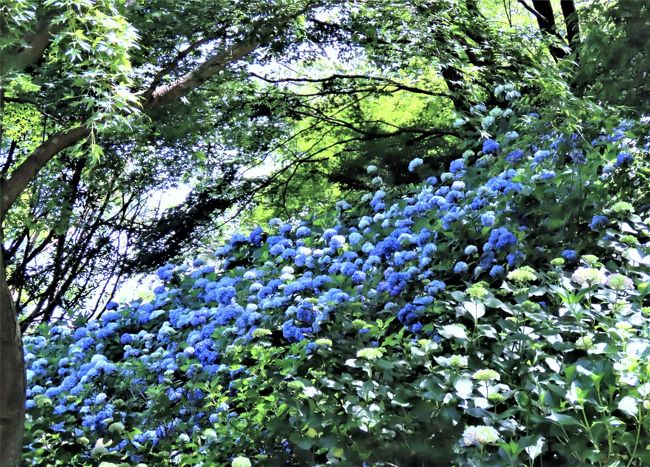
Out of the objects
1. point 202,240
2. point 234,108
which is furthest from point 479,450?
point 234,108

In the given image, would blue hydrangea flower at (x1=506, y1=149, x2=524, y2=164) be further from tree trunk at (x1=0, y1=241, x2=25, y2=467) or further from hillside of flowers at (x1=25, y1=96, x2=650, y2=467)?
tree trunk at (x1=0, y1=241, x2=25, y2=467)

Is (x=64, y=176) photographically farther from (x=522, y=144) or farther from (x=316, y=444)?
(x=316, y=444)

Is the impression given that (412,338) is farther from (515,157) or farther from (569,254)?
(515,157)

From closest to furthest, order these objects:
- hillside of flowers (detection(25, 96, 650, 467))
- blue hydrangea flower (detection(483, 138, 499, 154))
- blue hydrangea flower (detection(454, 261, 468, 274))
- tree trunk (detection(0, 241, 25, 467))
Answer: hillside of flowers (detection(25, 96, 650, 467))
tree trunk (detection(0, 241, 25, 467))
blue hydrangea flower (detection(454, 261, 468, 274))
blue hydrangea flower (detection(483, 138, 499, 154))

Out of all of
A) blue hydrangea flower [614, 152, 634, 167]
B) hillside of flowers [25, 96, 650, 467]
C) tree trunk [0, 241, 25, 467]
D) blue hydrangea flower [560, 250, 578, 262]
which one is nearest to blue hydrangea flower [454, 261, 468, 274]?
hillside of flowers [25, 96, 650, 467]

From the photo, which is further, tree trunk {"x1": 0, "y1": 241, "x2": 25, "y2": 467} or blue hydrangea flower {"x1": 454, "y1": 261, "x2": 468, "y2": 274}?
blue hydrangea flower {"x1": 454, "y1": 261, "x2": 468, "y2": 274}

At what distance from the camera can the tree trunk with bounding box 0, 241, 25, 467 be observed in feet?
7.97

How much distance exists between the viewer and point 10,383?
2498 mm

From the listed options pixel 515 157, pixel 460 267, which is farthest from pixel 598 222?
pixel 515 157

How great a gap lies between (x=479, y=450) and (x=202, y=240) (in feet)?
14.0

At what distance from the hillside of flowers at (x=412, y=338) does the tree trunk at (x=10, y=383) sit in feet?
0.47

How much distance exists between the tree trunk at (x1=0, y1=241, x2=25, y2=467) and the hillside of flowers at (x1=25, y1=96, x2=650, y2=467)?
0.14 metres

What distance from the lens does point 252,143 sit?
6.18 metres

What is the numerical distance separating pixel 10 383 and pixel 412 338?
1.51m
